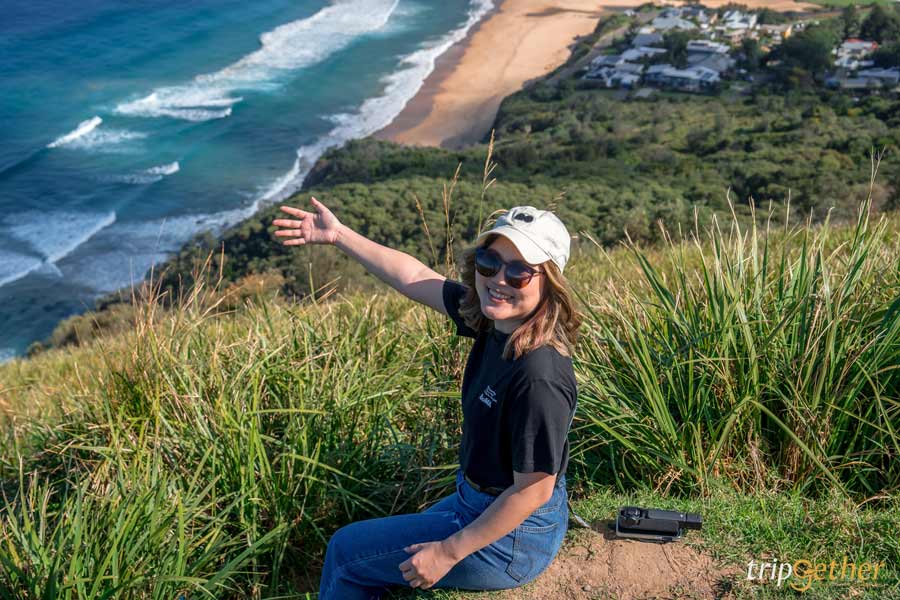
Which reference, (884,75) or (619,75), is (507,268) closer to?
(884,75)

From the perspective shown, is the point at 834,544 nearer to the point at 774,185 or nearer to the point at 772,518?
the point at 772,518

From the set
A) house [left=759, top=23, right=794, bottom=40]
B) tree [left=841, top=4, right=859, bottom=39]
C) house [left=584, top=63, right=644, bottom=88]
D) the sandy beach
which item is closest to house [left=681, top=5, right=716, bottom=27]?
the sandy beach

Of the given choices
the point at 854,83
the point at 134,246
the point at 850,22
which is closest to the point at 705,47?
the point at 850,22

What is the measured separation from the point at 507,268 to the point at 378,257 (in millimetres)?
878

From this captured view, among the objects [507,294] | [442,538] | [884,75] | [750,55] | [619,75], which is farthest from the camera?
[750,55]

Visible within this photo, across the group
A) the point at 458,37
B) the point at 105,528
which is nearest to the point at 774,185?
the point at 105,528

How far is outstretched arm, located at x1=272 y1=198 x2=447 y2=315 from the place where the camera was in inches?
122

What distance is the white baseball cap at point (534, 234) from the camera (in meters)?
2.39

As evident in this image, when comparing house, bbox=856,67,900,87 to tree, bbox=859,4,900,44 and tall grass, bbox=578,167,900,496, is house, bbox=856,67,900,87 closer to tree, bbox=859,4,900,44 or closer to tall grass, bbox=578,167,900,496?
tree, bbox=859,4,900,44

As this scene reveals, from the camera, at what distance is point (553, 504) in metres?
2.66

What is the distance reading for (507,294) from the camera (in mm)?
2492

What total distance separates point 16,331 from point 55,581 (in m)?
20.5

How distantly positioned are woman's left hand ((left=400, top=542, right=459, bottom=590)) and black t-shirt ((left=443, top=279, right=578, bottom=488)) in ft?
0.85

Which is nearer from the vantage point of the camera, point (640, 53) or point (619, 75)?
point (619, 75)
